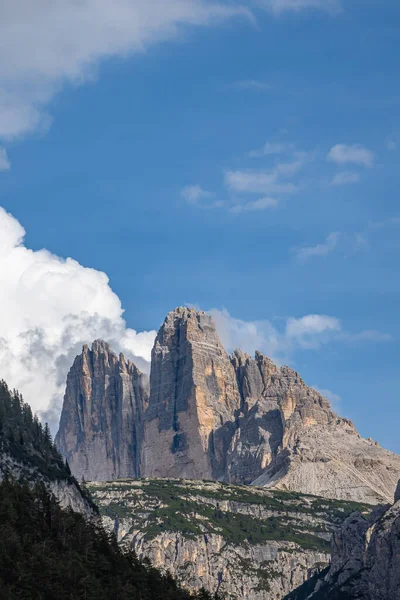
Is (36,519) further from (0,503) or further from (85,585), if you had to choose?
(85,585)

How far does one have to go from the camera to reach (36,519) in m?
198

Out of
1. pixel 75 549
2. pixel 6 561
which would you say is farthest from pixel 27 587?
pixel 75 549

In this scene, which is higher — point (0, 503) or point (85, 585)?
point (0, 503)

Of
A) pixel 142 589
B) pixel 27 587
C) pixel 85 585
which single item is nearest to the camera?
pixel 27 587

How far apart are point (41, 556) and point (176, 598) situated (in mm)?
30663

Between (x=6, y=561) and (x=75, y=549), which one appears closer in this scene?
(x=6, y=561)

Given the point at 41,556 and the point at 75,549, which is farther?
the point at 75,549

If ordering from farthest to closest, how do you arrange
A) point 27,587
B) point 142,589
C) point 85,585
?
point 142,589 < point 85,585 < point 27,587

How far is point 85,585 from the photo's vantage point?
175375 mm

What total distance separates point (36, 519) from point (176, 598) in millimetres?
23657

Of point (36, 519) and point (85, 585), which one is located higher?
point (36, 519)

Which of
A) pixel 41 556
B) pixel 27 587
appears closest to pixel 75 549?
pixel 41 556

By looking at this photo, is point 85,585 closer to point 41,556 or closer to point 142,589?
point 41,556

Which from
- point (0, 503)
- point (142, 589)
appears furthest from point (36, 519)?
point (142, 589)
